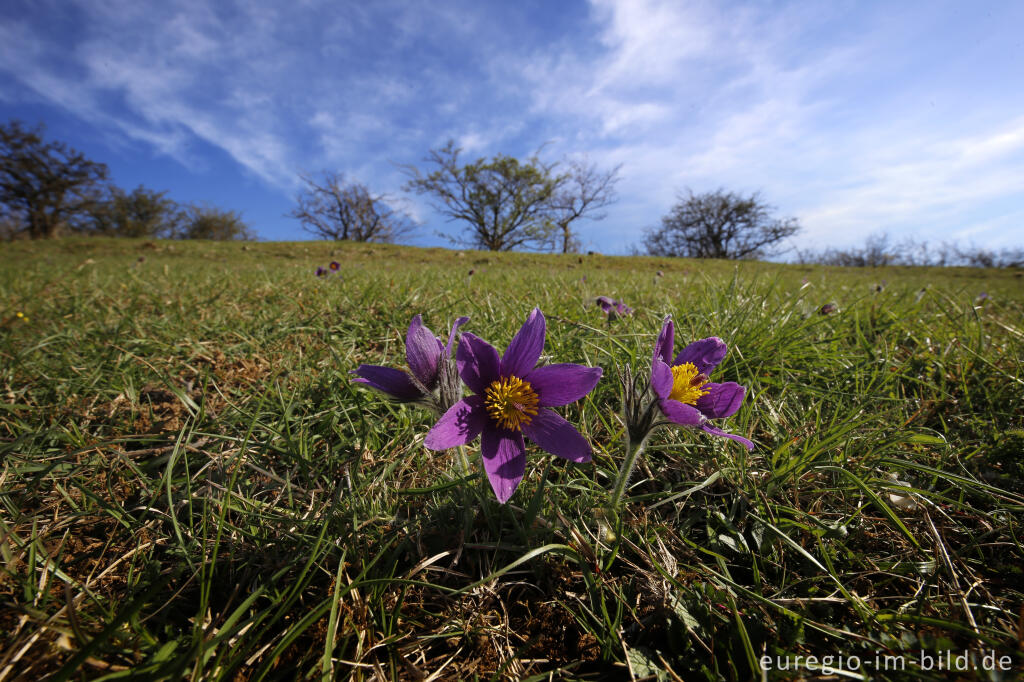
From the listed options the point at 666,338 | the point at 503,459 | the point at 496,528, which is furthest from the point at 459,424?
the point at 666,338

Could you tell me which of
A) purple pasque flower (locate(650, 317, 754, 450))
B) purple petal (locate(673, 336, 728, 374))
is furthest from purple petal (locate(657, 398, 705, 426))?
purple petal (locate(673, 336, 728, 374))

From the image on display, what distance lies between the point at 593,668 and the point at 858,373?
1.81m

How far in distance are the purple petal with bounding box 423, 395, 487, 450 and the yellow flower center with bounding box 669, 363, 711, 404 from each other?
0.55 m

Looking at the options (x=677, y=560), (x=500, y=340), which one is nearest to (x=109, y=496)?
(x=500, y=340)

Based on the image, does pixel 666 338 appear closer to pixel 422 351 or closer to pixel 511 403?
pixel 511 403

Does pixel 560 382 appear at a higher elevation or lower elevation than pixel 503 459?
higher

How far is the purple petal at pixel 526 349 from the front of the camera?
3.66 ft

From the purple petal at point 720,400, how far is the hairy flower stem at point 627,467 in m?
0.23

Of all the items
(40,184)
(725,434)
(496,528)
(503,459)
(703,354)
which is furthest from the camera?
(40,184)

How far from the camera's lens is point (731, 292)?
9.18 feet

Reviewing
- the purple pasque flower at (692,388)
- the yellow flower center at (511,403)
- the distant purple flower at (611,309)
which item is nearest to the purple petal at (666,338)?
the purple pasque flower at (692,388)

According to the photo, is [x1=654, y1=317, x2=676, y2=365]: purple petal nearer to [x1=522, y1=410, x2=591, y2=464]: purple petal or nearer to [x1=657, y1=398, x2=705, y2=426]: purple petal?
[x1=657, y1=398, x2=705, y2=426]: purple petal

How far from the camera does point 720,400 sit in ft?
3.95

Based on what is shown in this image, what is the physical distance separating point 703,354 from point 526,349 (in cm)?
61
